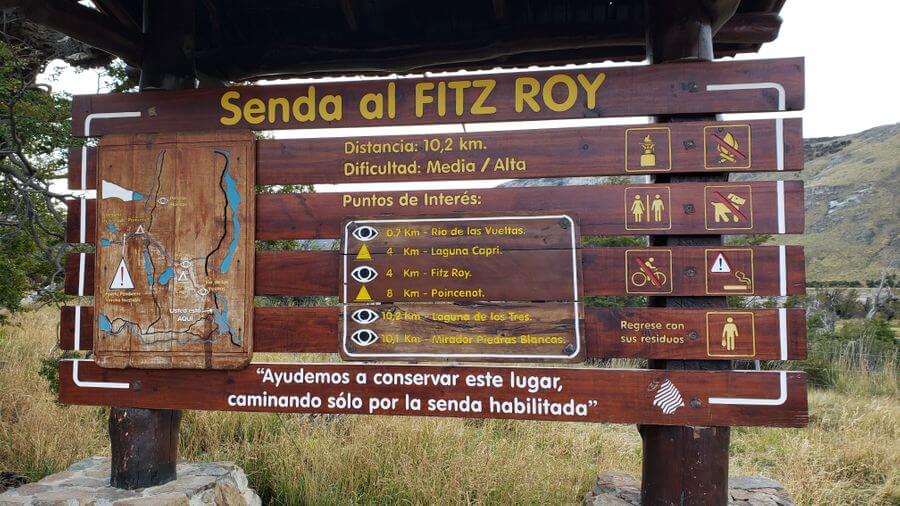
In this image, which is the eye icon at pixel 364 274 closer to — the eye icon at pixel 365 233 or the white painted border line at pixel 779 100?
the eye icon at pixel 365 233

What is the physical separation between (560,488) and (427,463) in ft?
3.54

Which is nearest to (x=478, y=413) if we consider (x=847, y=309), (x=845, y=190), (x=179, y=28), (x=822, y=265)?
(x=179, y=28)

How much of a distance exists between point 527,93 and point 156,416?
3060 millimetres

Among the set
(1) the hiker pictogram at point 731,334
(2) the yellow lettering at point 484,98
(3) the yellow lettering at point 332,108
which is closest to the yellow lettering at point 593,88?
(2) the yellow lettering at point 484,98

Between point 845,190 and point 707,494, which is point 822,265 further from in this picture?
point 707,494

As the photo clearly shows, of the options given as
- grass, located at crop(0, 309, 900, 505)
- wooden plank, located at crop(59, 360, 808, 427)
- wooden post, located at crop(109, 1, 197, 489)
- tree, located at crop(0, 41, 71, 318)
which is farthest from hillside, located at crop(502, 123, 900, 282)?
wooden plank, located at crop(59, 360, 808, 427)

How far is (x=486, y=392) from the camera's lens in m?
3.20

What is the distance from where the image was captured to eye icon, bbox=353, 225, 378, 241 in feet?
11.0

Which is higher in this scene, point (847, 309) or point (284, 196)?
point (284, 196)

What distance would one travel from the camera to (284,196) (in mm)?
3457

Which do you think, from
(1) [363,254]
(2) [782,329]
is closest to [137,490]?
(1) [363,254]

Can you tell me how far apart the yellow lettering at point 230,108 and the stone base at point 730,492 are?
3.33m

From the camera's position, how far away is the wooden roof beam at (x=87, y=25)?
3.43 m

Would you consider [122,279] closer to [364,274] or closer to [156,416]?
[156,416]
